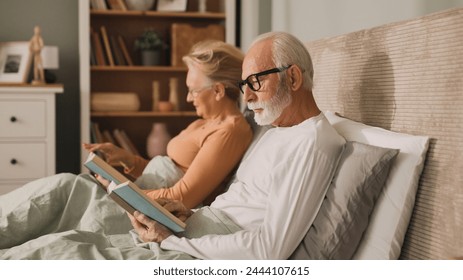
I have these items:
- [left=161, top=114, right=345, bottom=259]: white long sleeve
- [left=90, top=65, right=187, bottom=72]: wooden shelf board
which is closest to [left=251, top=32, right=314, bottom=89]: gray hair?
[left=161, top=114, right=345, bottom=259]: white long sleeve

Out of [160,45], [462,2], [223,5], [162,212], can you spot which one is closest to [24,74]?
[160,45]

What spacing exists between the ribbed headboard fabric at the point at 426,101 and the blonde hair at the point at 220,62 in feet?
1.61

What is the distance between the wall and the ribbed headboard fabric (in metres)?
0.26

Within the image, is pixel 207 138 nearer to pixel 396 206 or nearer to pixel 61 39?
pixel 396 206

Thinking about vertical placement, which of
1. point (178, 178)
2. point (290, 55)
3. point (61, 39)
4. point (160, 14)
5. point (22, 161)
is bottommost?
point (22, 161)

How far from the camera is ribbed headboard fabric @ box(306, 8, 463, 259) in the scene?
133 cm

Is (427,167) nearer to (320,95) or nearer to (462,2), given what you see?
(462,2)

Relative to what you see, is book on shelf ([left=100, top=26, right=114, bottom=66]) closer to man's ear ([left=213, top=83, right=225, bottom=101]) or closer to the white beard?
man's ear ([left=213, top=83, right=225, bottom=101])

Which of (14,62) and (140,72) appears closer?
(14,62)

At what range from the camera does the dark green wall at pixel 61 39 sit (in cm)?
408

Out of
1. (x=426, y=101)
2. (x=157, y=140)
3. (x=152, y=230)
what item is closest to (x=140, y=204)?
(x=152, y=230)

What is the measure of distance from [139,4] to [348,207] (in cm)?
286

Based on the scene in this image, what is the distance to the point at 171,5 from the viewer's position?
405 centimetres
